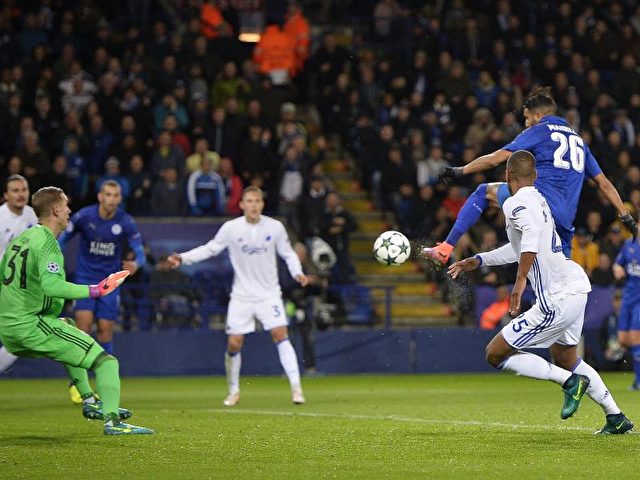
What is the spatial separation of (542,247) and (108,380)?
3.59m

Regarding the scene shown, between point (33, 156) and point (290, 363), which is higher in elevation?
point (33, 156)

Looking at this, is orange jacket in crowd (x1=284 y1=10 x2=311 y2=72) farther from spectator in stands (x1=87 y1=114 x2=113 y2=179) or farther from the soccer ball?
the soccer ball

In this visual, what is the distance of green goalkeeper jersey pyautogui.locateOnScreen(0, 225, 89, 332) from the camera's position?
33.1 ft

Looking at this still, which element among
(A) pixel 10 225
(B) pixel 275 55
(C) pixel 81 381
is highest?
(B) pixel 275 55

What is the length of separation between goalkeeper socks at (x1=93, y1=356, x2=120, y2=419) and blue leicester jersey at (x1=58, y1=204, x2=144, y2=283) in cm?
496

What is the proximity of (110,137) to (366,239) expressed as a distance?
5.60 metres

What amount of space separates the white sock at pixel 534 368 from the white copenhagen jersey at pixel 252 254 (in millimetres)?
5334

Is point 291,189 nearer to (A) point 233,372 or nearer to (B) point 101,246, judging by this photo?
(B) point 101,246

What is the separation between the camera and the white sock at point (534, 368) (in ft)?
32.7

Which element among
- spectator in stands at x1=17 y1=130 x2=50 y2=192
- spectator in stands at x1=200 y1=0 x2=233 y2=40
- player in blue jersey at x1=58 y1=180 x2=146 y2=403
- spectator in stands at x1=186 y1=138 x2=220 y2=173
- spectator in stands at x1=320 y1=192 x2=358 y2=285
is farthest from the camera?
spectator in stands at x1=200 y1=0 x2=233 y2=40

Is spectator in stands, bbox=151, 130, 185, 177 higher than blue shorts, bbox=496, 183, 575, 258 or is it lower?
higher

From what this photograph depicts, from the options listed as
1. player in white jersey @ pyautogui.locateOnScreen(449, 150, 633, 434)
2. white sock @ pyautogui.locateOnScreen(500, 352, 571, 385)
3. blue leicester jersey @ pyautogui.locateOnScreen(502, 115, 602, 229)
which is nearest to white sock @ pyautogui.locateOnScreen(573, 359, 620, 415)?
player in white jersey @ pyautogui.locateOnScreen(449, 150, 633, 434)

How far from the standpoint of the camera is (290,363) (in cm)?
1492

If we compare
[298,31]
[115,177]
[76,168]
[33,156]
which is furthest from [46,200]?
[298,31]
